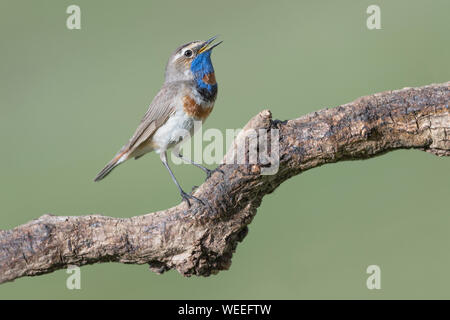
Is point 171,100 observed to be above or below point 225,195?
above

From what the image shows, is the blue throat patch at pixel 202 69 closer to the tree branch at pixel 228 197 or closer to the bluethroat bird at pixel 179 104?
the bluethroat bird at pixel 179 104

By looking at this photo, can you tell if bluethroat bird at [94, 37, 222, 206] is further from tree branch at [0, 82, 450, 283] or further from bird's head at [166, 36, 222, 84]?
tree branch at [0, 82, 450, 283]

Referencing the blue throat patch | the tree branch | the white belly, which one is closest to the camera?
the tree branch

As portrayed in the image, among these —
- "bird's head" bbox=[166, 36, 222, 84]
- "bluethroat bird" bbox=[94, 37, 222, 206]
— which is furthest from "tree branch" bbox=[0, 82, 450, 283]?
"bird's head" bbox=[166, 36, 222, 84]

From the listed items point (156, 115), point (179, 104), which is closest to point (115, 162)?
point (156, 115)

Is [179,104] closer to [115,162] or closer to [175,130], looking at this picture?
[175,130]

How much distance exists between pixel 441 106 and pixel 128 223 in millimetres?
2144

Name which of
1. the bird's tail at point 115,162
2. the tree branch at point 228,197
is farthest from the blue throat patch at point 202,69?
the tree branch at point 228,197

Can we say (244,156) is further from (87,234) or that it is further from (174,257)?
(87,234)

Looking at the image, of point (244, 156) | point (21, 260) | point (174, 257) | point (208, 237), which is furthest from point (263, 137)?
point (21, 260)

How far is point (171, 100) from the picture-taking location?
4.54 metres

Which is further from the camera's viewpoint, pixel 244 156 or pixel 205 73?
pixel 205 73

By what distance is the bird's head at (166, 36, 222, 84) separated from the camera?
4.63 m

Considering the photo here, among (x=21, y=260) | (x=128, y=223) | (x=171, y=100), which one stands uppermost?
(x=171, y=100)
